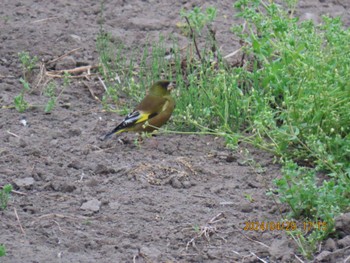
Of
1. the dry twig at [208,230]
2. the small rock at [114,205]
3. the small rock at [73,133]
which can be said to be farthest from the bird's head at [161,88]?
the dry twig at [208,230]

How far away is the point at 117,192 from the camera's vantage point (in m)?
6.28

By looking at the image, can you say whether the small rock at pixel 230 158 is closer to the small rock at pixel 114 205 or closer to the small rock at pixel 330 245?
the small rock at pixel 114 205

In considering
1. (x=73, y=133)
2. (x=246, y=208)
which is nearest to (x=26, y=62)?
(x=73, y=133)

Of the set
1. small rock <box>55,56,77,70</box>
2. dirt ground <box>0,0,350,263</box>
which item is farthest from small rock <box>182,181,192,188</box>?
small rock <box>55,56,77,70</box>

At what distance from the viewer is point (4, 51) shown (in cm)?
879

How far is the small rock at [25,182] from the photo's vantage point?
20.6 ft

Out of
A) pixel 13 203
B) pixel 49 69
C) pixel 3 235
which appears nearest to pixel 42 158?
pixel 13 203

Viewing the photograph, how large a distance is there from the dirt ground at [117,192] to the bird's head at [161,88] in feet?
1.28

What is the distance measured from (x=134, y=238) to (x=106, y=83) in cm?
289

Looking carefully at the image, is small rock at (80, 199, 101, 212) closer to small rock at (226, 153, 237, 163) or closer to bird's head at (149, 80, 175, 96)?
small rock at (226, 153, 237, 163)

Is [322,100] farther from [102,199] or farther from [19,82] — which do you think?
[19,82]

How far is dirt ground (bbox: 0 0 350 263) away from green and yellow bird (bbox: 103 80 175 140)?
0.50 ft

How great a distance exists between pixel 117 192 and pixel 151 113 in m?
1.29

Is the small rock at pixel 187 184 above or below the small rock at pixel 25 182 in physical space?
above
